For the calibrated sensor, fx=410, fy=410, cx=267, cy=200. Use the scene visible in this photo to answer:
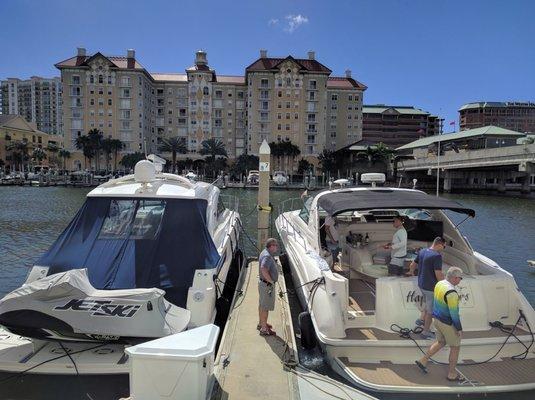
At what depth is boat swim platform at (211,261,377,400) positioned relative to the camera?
4754 millimetres

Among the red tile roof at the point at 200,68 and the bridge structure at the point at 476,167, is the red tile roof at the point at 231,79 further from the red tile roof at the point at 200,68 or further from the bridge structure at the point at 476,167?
the bridge structure at the point at 476,167

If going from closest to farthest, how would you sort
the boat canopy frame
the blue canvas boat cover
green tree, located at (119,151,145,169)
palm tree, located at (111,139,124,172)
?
the blue canvas boat cover
the boat canopy frame
green tree, located at (119,151,145,169)
palm tree, located at (111,139,124,172)

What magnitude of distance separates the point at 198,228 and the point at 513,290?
16.9 ft

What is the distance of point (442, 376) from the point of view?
5.42 meters

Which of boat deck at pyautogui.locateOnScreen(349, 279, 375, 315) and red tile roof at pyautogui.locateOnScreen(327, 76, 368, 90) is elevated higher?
red tile roof at pyautogui.locateOnScreen(327, 76, 368, 90)

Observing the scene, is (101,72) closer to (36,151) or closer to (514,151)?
(36,151)

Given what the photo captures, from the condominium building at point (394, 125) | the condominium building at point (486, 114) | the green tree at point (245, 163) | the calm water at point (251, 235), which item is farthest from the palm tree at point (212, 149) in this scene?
the condominium building at point (486, 114)

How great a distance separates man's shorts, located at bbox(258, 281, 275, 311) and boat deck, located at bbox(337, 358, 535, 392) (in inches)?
54.5

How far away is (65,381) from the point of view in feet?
18.7

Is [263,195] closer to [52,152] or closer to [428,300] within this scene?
[428,300]

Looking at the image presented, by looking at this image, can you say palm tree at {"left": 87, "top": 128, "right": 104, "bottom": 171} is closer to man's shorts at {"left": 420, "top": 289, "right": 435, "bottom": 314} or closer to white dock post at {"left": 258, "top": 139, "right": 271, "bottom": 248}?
white dock post at {"left": 258, "top": 139, "right": 271, "bottom": 248}

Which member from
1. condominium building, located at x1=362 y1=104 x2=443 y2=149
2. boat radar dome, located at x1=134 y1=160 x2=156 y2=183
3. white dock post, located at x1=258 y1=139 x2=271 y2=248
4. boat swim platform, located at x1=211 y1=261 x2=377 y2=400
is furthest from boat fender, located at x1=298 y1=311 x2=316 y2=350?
condominium building, located at x1=362 y1=104 x2=443 y2=149

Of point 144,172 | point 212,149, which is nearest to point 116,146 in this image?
point 212,149

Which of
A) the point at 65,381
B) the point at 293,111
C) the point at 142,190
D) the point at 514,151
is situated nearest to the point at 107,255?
the point at 142,190
